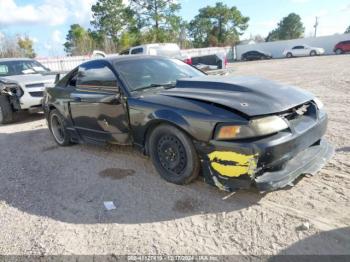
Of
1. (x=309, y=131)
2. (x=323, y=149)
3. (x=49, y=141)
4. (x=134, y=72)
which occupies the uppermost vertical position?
(x=134, y=72)

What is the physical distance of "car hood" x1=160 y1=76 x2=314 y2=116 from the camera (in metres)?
2.95

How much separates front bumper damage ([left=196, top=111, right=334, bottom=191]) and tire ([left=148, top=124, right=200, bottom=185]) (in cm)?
15

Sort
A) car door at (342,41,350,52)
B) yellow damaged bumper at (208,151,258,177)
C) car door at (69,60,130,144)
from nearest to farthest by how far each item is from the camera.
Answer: yellow damaged bumper at (208,151,258,177)
car door at (69,60,130,144)
car door at (342,41,350,52)

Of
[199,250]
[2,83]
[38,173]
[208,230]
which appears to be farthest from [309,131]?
[2,83]

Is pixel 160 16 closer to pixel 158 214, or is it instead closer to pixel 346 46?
pixel 346 46

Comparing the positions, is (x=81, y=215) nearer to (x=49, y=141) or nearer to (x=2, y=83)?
(x=49, y=141)

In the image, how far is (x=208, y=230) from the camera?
8.86 ft

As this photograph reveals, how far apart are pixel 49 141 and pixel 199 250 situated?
4585 mm

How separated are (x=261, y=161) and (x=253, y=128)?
313 millimetres

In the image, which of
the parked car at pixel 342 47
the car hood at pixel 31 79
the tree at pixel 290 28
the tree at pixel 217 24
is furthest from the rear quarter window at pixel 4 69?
the tree at pixel 290 28

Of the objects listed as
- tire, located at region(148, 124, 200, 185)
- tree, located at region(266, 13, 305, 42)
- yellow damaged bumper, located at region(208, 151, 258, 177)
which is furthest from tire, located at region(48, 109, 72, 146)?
tree, located at region(266, 13, 305, 42)

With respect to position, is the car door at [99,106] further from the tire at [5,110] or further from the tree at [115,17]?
the tree at [115,17]

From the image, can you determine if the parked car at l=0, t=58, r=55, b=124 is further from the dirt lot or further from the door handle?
the dirt lot

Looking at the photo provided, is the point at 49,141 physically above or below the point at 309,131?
below
